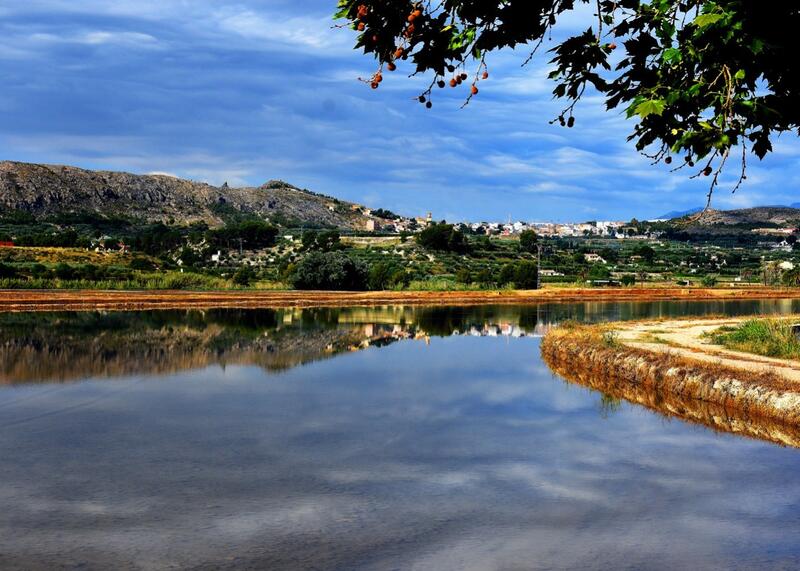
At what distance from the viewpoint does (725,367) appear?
19797 millimetres

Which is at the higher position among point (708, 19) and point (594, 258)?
point (594, 258)

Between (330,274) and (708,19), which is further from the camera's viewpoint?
(330,274)

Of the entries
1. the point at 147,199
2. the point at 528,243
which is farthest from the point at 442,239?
the point at 147,199

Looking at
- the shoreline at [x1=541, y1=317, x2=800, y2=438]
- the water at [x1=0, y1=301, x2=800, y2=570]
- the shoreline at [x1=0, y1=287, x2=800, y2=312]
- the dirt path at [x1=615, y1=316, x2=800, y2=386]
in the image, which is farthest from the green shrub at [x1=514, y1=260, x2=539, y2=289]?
the water at [x1=0, y1=301, x2=800, y2=570]

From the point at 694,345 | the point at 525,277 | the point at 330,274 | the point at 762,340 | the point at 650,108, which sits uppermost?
the point at 650,108

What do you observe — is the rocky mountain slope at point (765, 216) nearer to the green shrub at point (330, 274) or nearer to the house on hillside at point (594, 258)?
the house on hillside at point (594, 258)

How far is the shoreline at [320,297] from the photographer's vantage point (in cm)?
4550

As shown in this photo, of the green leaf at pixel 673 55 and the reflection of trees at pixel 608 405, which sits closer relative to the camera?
the green leaf at pixel 673 55

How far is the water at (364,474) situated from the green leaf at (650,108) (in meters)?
4.87

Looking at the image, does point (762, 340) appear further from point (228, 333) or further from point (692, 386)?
point (228, 333)

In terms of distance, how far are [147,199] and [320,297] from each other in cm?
11294

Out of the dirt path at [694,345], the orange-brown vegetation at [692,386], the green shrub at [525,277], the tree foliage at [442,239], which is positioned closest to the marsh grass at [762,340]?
the dirt path at [694,345]

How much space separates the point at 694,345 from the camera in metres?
26.0

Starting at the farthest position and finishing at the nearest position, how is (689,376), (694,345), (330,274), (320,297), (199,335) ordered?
1. (330,274)
2. (320,297)
3. (199,335)
4. (694,345)
5. (689,376)
